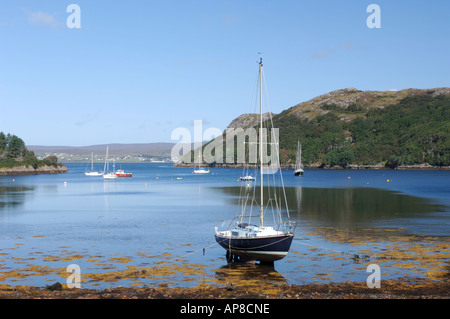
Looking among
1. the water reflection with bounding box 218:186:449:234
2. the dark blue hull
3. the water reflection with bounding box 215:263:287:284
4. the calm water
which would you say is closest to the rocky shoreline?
the calm water

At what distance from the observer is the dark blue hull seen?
36031mm

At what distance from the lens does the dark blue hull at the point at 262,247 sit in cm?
3603

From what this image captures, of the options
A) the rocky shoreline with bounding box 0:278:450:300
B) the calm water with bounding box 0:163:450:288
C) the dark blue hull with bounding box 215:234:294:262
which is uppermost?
the dark blue hull with bounding box 215:234:294:262

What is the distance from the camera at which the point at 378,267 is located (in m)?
35.6

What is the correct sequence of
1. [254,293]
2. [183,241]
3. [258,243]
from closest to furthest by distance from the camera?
[254,293] → [258,243] → [183,241]

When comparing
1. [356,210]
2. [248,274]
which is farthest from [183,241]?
[356,210]

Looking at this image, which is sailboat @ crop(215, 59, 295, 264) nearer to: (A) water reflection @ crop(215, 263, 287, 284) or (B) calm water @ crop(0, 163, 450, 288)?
(A) water reflection @ crop(215, 263, 287, 284)

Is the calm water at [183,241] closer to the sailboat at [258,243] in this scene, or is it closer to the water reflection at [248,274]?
the water reflection at [248,274]

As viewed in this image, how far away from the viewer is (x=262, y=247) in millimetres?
36531

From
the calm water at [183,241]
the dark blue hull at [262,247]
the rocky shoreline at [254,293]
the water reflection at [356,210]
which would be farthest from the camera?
the water reflection at [356,210]

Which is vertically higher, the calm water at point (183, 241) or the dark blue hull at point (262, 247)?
the dark blue hull at point (262, 247)

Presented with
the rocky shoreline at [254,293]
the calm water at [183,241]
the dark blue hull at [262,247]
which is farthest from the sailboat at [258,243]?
the rocky shoreline at [254,293]

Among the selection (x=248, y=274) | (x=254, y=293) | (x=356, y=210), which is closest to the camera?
(x=254, y=293)

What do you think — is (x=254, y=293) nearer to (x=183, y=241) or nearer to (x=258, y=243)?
(x=258, y=243)
